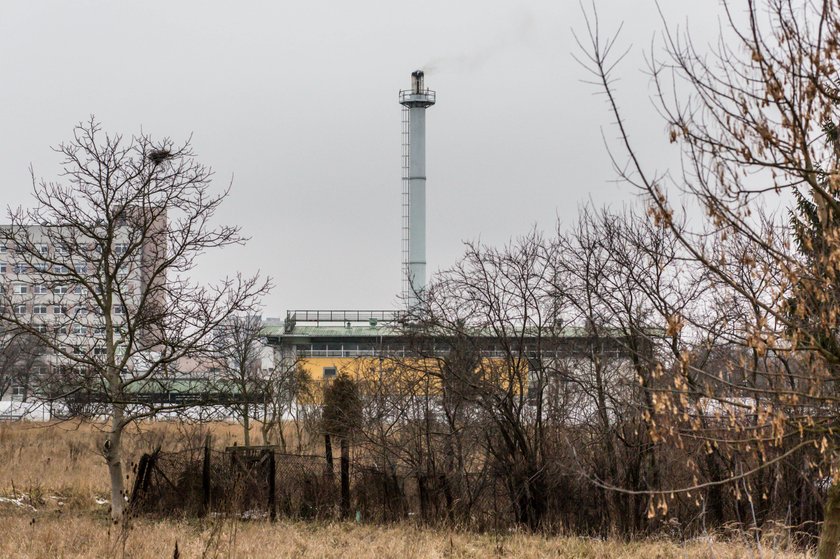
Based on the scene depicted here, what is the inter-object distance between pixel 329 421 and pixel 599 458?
10814 mm

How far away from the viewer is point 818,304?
5.95 m

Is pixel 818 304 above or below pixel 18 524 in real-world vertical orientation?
above

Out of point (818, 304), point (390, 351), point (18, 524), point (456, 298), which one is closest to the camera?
point (818, 304)

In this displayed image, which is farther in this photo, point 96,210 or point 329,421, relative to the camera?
point 329,421

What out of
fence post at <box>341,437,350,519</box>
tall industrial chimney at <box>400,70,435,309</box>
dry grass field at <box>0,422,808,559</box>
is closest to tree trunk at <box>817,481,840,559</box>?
dry grass field at <box>0,422,808,559</box>

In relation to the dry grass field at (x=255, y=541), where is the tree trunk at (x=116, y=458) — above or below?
above

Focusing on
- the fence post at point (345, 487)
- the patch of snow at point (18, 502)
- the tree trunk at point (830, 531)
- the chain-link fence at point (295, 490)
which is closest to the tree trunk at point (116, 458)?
the chain-link fence at point (295, 490)

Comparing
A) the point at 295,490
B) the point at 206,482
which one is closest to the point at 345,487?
the point at 295,490

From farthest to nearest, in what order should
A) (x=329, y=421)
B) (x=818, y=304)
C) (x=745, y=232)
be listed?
(x=329, y=421), (x=818, y=304), (x=745, y=232)

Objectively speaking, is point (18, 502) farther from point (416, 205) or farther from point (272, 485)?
point (416, 205)

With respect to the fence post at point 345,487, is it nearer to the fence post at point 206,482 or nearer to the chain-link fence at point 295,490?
the chain-link fence at point 295,490

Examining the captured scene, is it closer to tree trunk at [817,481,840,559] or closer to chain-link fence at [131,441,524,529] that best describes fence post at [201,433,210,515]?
chain-link fence at [131,441,524,529]

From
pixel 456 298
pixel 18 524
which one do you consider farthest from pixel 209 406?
pixel 456 298

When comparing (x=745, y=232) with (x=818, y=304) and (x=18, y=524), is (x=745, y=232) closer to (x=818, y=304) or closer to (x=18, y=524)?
(x=818, y=304)
